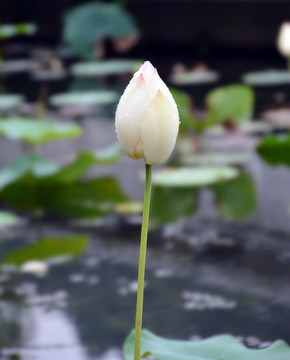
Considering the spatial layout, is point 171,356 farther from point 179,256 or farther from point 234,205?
point 234,205

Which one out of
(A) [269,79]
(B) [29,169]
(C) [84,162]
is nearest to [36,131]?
(B) [29,169]

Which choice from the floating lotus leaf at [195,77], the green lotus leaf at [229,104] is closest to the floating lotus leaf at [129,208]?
the green lotus leaf at [229,104]

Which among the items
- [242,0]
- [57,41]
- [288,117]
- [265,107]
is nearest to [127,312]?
[288,117]

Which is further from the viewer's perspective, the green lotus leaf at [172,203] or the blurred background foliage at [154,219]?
the green lotus leaf at [172,203]

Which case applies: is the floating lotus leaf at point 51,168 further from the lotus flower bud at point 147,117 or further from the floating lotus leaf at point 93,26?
the floating lotus leaf at point 93,26

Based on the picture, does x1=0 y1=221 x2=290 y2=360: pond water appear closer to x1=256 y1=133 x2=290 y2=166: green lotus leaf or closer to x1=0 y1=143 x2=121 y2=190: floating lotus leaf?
x1=0 y1=143 x2=121 y2=190: floating lotus leaf

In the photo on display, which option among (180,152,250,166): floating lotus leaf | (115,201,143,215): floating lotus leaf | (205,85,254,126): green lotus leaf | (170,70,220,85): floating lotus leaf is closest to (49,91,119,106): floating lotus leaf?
(170,70,220,85): floating lotus leaf
